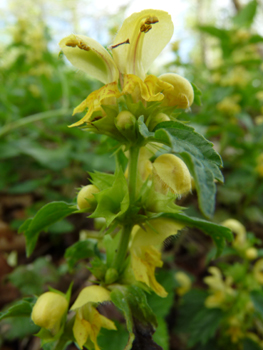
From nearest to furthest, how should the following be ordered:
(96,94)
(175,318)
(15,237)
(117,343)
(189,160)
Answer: (189,160) < (96,94) < (117,343) < (175,318) < (15,237)

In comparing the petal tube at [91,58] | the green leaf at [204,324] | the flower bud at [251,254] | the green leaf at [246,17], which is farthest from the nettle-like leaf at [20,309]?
the green leaf at [246,17]

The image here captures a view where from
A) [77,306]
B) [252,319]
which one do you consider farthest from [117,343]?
[252,319]

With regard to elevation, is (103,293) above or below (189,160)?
below

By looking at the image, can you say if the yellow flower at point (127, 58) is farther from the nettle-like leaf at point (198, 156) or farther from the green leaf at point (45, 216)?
the green leaf at point (45, 216)

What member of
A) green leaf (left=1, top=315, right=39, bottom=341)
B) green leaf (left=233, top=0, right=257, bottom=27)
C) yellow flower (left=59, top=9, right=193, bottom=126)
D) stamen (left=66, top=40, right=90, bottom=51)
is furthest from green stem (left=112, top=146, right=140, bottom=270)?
green leaf (left=233, top=0, right=257, bottom=27)

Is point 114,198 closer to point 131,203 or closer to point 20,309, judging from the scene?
point 131,203

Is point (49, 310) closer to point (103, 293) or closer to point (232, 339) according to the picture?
point (103, 293)
